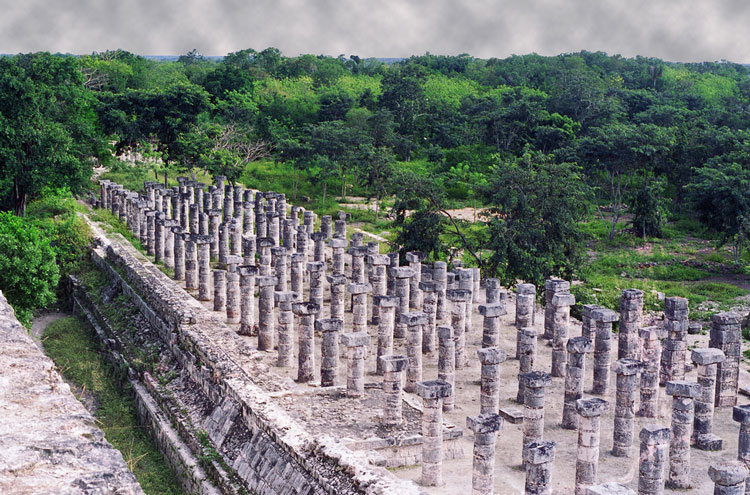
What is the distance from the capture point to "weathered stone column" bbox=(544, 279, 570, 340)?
2123 centimetres

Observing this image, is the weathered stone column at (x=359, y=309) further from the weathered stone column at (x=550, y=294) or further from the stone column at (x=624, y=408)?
the stone column at (x=624, y=408)

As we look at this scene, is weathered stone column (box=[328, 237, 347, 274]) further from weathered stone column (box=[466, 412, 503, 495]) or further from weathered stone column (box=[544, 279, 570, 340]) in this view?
weathered stone column (box=[466, 412, 503, 495])

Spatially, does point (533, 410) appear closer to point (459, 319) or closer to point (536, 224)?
point (459, 319)

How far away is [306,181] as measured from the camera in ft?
152

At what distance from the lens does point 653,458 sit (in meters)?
13.0

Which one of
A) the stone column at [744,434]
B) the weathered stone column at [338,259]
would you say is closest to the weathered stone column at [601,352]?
the stone column at [744,434]

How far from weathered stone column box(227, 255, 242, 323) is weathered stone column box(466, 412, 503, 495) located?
431 inches

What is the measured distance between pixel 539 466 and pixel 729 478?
7.86 ft

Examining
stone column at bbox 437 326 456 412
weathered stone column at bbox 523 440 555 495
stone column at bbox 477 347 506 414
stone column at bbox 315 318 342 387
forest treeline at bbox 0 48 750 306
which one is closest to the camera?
weathered stone column at bbox 523 440 555 495

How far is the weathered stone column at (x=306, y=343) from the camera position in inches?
725

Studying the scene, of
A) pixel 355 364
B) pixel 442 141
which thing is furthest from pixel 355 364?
pixel 442 141

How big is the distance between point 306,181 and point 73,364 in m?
25.4

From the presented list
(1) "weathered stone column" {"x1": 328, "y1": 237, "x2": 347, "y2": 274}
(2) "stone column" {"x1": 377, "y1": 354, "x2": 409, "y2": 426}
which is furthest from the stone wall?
(1) "weathered stone column" {"x1": 328, "y1": 237, "x2": 347, "y2": 274}

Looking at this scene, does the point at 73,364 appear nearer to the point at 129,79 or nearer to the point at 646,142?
the point at 646,142
